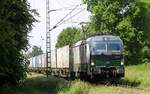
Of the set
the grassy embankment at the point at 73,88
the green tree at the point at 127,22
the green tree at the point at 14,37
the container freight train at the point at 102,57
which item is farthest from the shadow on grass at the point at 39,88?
the green tree at the point at 127,22

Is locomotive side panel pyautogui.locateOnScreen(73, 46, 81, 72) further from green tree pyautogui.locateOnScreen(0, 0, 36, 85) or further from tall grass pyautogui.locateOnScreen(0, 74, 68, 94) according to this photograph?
green tree pyautogui.locateOnScreen(0, 0, 36, 85)

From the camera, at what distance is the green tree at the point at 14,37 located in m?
25.3

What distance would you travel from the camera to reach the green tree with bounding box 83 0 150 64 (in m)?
73.5

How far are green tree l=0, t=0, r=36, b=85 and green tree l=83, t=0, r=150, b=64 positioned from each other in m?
42.3

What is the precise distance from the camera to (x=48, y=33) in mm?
49750

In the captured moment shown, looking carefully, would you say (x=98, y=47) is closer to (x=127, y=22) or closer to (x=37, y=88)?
(x=37, y=88)

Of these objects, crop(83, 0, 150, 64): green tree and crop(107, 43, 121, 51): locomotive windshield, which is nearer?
crop(107, 43, 121, 51): locomotive windshield

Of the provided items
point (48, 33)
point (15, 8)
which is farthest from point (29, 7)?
point (48, 33)

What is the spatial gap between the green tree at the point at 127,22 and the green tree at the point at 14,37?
42329 millimetres

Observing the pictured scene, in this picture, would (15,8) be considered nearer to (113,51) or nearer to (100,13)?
(113,51)

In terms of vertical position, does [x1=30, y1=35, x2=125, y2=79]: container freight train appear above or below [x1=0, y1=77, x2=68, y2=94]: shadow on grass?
above

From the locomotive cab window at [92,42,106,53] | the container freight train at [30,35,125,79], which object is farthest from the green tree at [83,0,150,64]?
the locomotive cab window at [92,42,106,53]

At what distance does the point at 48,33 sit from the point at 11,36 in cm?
2433

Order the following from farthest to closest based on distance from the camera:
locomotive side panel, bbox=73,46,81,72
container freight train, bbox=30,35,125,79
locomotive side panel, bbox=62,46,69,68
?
locomotive side panel, bbox=62,46,69,68 → locomotive side panel, bbox=73,46,81,72 → container freight train, bbox=30,35,125,79
